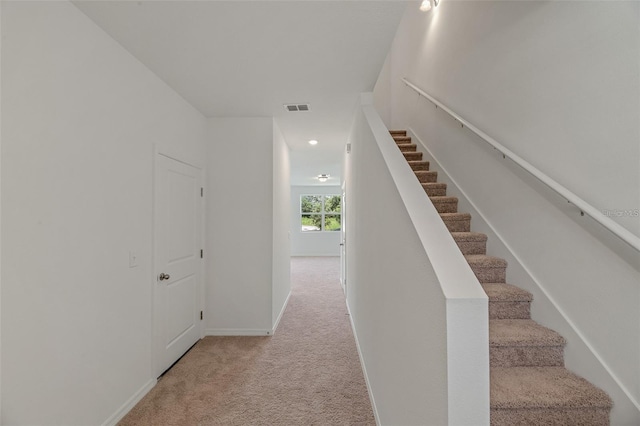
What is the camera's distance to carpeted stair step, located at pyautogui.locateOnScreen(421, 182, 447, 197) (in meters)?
3.13

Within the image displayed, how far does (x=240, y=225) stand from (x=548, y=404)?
309 cm

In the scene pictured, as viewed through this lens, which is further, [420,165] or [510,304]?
[420,165]

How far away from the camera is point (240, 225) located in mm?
3639

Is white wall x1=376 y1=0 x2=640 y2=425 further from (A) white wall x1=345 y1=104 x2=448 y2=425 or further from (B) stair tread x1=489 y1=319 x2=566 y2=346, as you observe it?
(A) white wall x1=345 y1=104 x2=448 y2=425

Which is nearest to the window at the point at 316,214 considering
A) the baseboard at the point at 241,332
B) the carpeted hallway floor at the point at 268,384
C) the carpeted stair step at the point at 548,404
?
the carpeted hallway floor at the point at 268,384

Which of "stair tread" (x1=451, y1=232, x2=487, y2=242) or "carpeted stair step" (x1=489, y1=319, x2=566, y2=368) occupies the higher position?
"stair tread" (x1=451, y1=232, x2=487, y2=242)

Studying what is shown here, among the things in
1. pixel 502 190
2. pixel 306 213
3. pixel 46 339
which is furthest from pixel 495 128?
pixel 306 213

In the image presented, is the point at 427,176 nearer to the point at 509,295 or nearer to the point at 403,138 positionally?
the point at 403,138

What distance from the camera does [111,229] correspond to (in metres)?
2.03

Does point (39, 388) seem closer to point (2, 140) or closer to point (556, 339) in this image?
point (2, 140)

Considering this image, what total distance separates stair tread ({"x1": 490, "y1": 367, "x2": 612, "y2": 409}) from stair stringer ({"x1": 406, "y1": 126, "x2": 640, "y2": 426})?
0.04 m

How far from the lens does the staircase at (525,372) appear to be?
1.31 m

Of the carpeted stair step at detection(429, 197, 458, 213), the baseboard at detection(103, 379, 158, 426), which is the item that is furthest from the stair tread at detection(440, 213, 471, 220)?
the baseboard at detection(103, 379, 158, 426)

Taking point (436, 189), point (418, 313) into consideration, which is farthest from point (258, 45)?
point (436, 189)
